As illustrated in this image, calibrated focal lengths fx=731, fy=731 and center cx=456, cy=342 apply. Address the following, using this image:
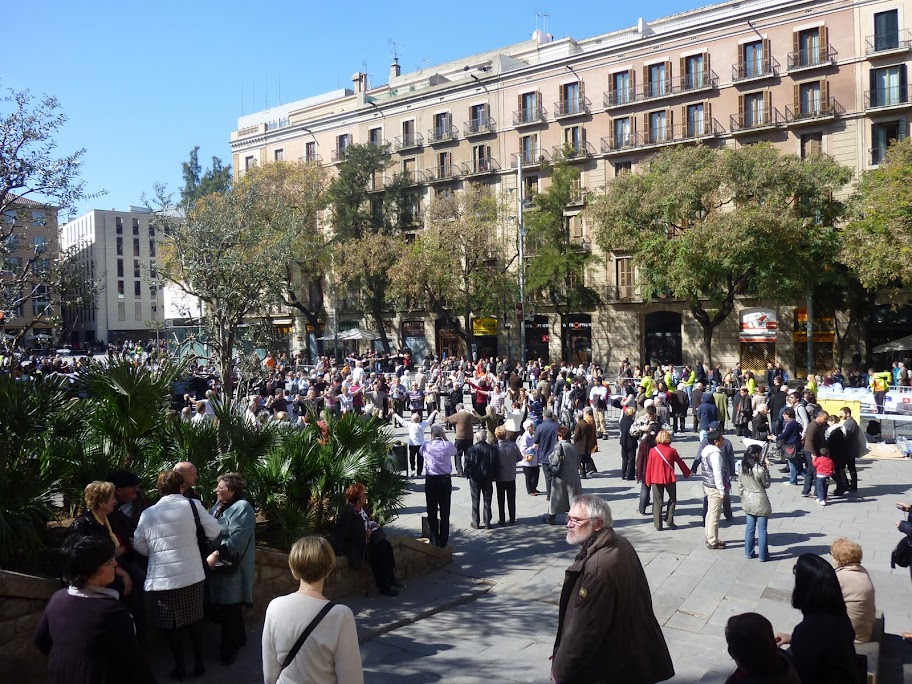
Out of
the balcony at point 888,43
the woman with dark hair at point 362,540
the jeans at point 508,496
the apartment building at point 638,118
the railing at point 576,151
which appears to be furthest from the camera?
the railing at point 576,151

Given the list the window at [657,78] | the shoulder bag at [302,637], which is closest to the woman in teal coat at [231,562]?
the shoulder bag at [302,637]

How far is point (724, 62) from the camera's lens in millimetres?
36188

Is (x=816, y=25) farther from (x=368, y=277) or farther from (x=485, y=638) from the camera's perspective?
(x=485, y=638)

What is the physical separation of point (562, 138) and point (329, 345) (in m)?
21.9

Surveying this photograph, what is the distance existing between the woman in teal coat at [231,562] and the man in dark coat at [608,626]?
2945 millimetres

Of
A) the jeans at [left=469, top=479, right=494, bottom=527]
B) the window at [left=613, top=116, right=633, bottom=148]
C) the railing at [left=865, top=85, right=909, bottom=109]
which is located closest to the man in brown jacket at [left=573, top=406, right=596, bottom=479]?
the jeans at [left=469, top=479, right=494, bottom=527]

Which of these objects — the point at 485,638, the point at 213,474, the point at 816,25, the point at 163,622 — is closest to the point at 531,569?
the point at 485,638

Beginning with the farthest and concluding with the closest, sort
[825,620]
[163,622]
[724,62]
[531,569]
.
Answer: [724,62]
[531,569]
[163,622]
[825,620]

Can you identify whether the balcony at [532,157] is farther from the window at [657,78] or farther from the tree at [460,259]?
the window at [657,78]

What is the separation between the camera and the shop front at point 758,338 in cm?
3503

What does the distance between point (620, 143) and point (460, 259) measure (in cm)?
1072

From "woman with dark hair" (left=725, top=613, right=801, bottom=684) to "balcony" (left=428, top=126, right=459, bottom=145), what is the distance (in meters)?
43.5

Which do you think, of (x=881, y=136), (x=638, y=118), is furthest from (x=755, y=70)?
(x=881, y=136)

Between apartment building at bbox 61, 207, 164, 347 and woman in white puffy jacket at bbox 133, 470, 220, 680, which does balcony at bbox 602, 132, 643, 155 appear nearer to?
woman in white puffy jacket at bbox 133, 470, 220, 680
